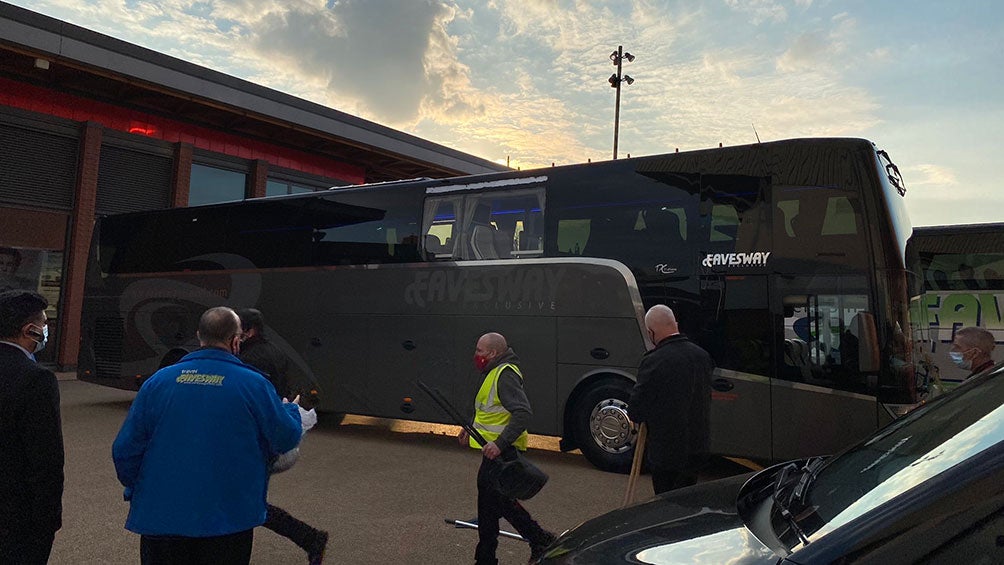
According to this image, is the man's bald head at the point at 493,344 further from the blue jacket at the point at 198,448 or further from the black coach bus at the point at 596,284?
the black coach bus at the point at 596,284

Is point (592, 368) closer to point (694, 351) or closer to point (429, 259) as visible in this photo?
point (429, 259)

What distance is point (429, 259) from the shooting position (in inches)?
381

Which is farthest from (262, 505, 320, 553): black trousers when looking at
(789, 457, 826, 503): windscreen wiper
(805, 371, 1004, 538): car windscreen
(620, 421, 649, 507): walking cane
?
(805, 371, 1004, 538): car windscreen

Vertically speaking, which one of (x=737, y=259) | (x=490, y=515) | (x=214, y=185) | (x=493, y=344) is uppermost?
(x=214, y=185)

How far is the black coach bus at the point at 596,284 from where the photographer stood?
7.12 metres

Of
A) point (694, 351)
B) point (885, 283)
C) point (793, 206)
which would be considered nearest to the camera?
point (694, 351)

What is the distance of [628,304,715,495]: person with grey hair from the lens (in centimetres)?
448

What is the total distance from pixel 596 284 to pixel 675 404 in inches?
157

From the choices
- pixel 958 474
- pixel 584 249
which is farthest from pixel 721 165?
pixel 958 474

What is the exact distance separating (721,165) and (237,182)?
1605cm

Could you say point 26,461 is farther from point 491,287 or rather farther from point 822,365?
point 822,365

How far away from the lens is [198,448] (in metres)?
2.75

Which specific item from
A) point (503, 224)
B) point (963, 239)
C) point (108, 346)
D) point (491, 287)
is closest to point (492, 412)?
point (491, 287)

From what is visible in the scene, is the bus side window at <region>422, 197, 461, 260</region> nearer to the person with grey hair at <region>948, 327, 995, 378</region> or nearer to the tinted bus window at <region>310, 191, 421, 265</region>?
the tinted bus window at <region>310, 191, 421, 265</region>
